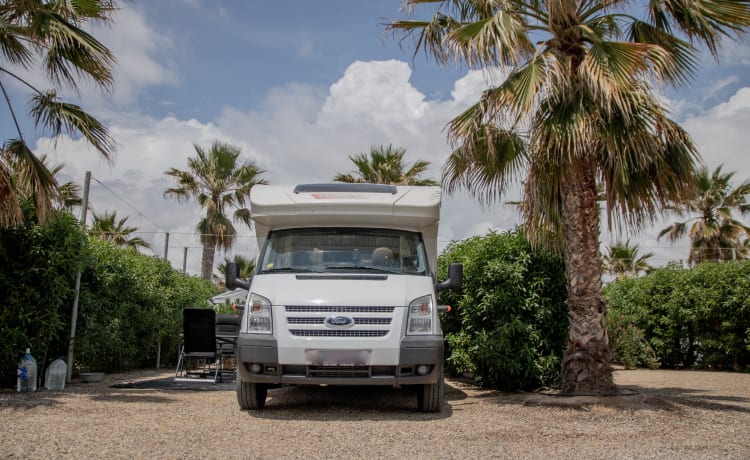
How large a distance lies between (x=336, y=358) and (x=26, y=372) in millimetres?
4789

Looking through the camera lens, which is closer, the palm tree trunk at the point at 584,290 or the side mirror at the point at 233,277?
the side mirror at the point at 233,277

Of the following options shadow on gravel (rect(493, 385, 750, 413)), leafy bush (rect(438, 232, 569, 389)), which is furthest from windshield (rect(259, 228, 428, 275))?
shadow on gravel (rect(493, 385, 750, 413))

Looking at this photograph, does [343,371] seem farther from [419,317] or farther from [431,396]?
[431,396]

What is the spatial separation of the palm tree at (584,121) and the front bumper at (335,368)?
2.64m

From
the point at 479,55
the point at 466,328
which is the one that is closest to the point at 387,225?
the point at 479,55

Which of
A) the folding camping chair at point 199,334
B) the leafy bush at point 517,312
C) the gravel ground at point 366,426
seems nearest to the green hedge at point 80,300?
the gravel ground at point 366,426

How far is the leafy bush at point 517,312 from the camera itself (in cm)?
920

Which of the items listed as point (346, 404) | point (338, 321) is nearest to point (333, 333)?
point (338, 321)

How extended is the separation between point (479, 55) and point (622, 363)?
11.5 metres

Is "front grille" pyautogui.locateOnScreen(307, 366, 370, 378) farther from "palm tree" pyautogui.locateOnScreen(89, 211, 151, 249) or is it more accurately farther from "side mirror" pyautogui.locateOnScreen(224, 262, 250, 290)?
"palm tree" pyautogui.locateOnScreen(89, 211, 151, 249)

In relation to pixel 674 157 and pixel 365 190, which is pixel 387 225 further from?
pixel 674 157

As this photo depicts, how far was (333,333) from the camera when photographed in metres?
6.65

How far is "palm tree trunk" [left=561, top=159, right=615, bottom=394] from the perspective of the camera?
8.20 m

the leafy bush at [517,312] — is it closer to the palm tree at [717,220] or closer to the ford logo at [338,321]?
the ford logo at [338,321]
